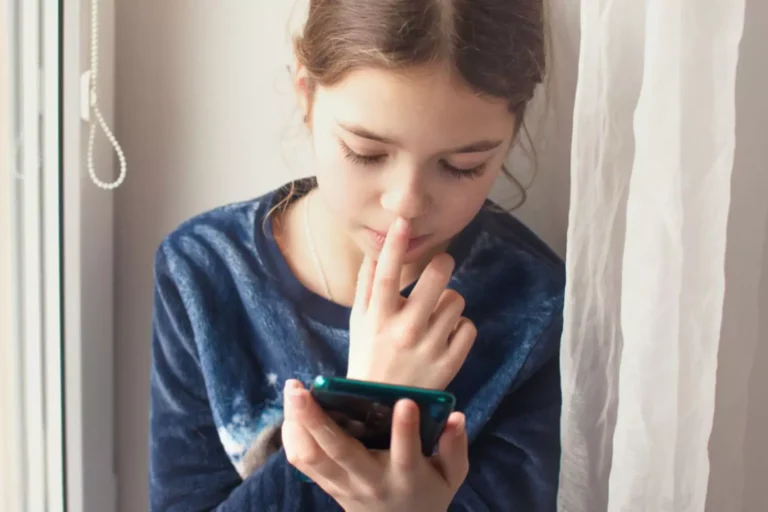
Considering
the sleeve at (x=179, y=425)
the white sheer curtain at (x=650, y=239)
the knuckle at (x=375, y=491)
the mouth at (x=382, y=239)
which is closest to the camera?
the white sheer curtain at (x=650, y=239)

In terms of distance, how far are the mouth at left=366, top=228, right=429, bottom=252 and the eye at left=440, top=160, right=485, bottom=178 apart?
7 centimetres

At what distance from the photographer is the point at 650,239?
0.48 m

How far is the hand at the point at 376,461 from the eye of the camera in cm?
53

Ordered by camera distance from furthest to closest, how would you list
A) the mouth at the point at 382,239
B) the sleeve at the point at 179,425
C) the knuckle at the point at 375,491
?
the sleeve at the point at 179,425, the mouth at the point at 382,239, the knuckle at the point at 375,491

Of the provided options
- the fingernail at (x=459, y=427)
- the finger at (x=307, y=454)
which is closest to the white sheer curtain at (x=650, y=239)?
the fingernail at (x=459, y=427)

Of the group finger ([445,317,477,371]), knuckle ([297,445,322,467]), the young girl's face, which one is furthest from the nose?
knuckle ([297,445,322,467])

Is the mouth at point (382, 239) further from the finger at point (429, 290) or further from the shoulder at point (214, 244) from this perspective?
the shoulder at point (214, 244)

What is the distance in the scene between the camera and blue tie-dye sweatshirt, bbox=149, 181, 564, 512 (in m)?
0.74

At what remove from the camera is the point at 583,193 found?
540mm

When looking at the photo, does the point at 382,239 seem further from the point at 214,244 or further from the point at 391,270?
the point at 214,244

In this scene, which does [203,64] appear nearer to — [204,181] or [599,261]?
[204,181]

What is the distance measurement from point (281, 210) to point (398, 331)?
0.28 metres

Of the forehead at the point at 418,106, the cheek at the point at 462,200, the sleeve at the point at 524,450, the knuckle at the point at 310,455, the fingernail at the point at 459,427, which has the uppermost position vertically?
the forehead at the point at 418,106

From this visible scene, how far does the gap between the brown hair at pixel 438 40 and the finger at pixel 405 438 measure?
270mm
